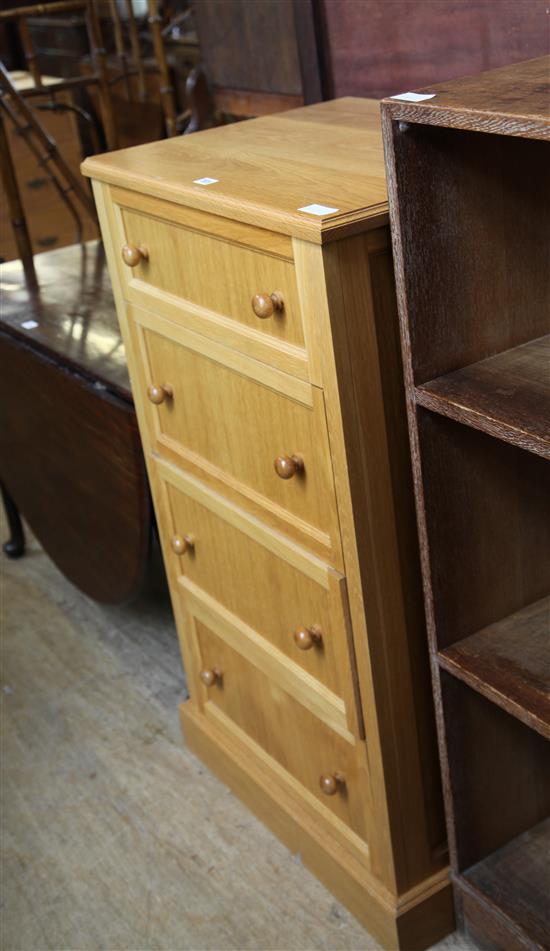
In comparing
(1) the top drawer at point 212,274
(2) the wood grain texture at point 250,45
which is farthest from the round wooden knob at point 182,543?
(2) the wood grain texture at point 250,45

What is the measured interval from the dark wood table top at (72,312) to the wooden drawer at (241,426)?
29 cm

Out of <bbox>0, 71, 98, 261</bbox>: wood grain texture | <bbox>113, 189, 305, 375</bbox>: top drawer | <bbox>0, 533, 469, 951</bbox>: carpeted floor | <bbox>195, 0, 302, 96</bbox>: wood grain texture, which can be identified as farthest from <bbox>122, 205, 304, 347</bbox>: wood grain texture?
<bbox>0, 71, 98, 261</bbox>: wood grain texture

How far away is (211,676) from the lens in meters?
2.05

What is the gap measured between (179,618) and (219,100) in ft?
4.31

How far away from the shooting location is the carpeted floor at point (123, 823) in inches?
73.5

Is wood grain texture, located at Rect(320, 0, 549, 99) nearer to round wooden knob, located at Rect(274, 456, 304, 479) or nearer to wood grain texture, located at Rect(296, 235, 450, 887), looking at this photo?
wood grain texture, located at Rect(296, 235, 450, 887)

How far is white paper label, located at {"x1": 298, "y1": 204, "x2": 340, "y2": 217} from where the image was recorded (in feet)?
4.18

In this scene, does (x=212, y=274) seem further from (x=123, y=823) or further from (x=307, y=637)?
(x=123, y=823)

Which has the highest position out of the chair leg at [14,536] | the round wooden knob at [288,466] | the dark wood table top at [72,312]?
the round wooden knob at [288,466]

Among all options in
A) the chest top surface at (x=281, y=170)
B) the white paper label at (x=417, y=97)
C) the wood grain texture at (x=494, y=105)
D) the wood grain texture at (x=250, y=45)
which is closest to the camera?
the wood grain texture at (x=494, y=105)

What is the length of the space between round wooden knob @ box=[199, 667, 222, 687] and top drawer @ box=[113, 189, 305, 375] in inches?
28.0

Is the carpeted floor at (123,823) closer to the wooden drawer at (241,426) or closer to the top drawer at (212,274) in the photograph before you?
the wooden drawer at (241,426)

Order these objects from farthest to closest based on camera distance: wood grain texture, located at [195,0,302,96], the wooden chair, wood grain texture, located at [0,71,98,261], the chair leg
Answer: wood grain texture, located at [0,71,98,261] → the chair leg → wood grain texture, located at [195,0,302,96] → the wooden chair

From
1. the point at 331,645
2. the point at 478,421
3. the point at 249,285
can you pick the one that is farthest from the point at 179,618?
the point at 478,421
